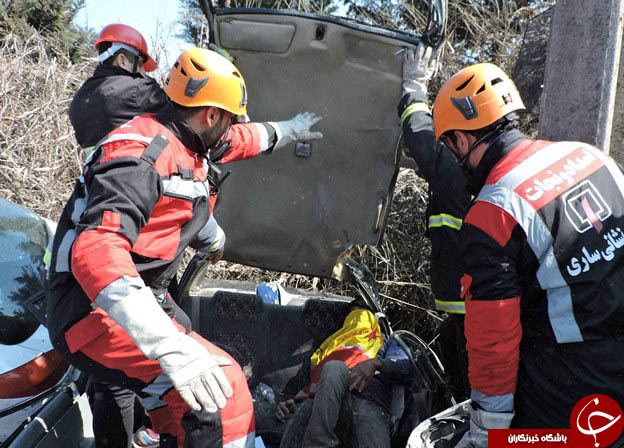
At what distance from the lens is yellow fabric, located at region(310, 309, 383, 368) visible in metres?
3.00

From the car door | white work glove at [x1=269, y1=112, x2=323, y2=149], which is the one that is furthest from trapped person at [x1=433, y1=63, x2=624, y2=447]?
white work glove at [x1=269, y1=112, x2=323, y2=149]

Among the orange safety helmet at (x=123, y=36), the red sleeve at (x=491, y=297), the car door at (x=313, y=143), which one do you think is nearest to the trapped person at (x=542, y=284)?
the red sleeve at (x=491, y=297)

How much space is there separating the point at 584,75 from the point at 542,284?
52.4 inches

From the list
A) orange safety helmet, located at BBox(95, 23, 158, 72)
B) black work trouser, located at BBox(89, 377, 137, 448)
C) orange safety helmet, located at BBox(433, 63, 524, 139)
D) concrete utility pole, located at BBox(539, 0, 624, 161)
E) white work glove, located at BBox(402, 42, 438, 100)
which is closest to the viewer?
orange safety helmet, located at BBox(433, 63, 524, 139)

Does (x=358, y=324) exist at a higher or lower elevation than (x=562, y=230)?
lower

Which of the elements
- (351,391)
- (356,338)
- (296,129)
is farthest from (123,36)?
(351,391)

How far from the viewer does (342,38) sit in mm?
2891

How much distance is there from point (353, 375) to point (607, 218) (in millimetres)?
1448

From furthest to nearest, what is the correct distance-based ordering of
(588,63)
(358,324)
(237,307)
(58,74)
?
(58,74)
(237,307)
(358,324)
(588,63)

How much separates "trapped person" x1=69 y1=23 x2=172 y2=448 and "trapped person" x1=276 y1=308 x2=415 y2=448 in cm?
79

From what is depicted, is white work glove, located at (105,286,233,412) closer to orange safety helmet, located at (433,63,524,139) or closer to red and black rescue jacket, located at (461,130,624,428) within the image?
red and black rescue jacket, located at (461,130,624,428)

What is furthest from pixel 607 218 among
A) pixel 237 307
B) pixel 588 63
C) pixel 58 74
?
pixel 58 74

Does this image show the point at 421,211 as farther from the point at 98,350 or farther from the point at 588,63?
the point at 98,350

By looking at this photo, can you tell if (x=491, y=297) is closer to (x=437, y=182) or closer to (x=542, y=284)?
(x=542, y=284)
